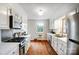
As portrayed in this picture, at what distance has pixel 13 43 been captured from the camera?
1721mm

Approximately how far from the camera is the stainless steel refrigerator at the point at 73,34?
4.18 ft

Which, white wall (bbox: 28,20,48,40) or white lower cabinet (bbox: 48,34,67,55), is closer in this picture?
white lower cabinet (bbox: 48,34,67,55)

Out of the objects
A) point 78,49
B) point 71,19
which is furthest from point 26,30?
point 78,49

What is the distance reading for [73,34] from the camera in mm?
1348

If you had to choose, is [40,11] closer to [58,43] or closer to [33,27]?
[33,27]

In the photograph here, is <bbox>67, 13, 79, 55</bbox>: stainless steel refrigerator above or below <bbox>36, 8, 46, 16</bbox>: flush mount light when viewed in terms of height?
below

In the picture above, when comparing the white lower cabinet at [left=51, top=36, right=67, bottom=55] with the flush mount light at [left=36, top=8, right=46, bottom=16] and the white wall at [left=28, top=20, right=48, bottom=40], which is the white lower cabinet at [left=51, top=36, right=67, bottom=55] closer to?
the white wall at [left=28, top=20, right=48, bottom=40]

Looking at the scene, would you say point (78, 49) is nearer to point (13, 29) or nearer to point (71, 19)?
point (71, 19)

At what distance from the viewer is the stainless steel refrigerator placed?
1.27 m

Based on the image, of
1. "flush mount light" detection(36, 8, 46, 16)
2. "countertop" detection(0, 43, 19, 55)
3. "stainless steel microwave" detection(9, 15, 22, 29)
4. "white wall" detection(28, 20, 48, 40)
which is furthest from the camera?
"stainless steel microwave" detection(9, 15, 22, 29)

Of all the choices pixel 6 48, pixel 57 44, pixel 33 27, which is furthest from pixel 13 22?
pixel 57 44

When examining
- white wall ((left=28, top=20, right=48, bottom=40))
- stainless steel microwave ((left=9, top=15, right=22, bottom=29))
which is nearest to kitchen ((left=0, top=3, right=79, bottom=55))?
white wall ((left=28, top=20, right=48, bottom=40))

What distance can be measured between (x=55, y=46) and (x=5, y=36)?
98 centimetres

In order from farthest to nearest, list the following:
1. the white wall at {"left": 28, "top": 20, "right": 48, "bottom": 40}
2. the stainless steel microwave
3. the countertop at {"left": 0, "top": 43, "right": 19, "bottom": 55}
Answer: the stainless steel microwave
the white wall at {"left": 28, "top": 20, "right": 48, "bottom": 40}
the countertop at {"left": 0, "top": 43, "right": 19, "bottom": 55}
